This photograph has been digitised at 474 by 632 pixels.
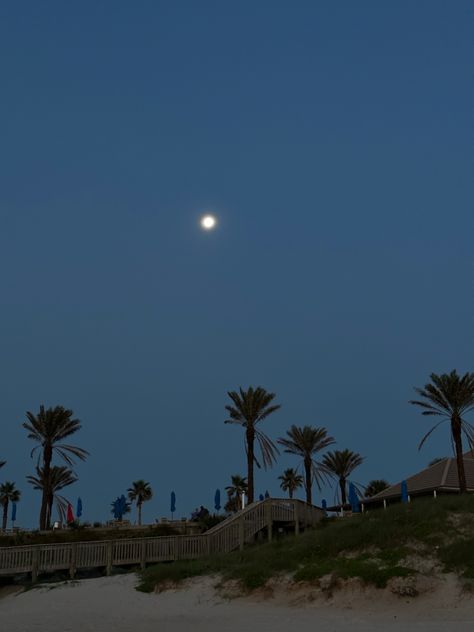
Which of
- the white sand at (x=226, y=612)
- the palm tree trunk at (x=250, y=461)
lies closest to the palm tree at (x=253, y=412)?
the palm tree trunk at (x=250, y=461)

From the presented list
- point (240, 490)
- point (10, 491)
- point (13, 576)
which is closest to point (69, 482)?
point (10, 491)

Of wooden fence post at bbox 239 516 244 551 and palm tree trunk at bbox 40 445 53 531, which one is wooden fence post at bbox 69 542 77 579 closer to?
wooden fence post at bbox 239 516 244 551

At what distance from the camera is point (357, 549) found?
70.6ft

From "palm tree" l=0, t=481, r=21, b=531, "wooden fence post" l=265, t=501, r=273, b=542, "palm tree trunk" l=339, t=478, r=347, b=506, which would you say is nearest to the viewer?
"wooden fence post" l=265, t=501, r=273, b=542

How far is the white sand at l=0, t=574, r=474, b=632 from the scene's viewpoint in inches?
640

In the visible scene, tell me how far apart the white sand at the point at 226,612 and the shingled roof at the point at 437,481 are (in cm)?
2483

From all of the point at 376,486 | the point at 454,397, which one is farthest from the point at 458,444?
the point at 376,486

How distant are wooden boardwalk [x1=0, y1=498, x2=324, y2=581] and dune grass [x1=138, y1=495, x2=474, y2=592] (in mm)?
3249

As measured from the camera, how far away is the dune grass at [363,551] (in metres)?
19.5

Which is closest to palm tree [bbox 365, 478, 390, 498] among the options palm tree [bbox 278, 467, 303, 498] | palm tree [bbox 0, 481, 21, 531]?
palm tree [bbox 278, 467, 303, 498]

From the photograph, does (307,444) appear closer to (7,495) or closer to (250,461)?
(250,461)

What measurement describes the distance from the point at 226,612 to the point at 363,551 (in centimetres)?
541

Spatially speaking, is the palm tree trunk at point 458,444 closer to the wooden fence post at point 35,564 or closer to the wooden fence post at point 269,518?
the wooden fence post at point 269,518

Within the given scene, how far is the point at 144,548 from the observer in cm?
2677
